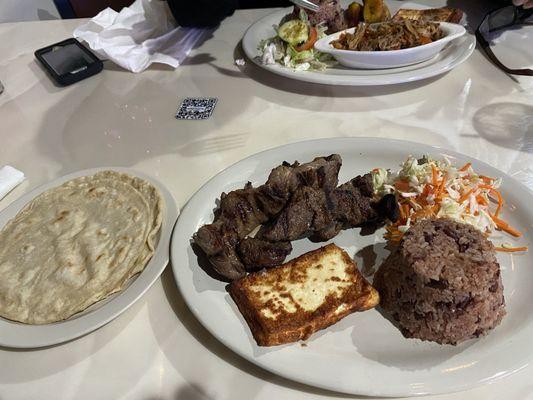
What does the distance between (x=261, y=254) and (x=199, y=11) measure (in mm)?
2132

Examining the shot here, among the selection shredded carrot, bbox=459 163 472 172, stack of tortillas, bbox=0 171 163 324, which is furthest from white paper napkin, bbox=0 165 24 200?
shredded carrot, bbox=459 163 472 172

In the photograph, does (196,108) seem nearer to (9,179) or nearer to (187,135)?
(187,135)

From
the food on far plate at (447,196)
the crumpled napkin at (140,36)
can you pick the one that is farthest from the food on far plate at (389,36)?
the crumpled napkin at (140,36)

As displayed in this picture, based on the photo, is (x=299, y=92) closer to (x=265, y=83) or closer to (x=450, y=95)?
(x=265, y=83)

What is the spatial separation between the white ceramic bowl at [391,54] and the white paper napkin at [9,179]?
1865 mm

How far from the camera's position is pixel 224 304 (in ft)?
4.92

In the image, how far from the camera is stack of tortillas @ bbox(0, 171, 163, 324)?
5.10 feet

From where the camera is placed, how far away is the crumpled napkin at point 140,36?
2859 millimetres

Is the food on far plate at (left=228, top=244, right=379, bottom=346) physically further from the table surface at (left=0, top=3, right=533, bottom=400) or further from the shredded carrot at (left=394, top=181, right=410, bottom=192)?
the shredded carrot at (left=394, top=181, right=410, bottom=192)

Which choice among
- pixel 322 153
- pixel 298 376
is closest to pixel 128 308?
pixel 298 376

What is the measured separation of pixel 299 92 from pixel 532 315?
5.79 ft

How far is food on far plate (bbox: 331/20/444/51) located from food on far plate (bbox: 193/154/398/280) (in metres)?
1.13

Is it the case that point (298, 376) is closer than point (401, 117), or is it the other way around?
point (298, 376)

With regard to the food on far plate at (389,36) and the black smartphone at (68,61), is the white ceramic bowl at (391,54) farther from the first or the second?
the black smartphone at (68,61)
